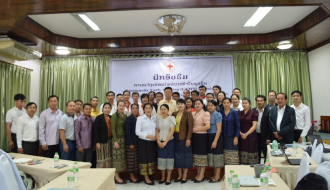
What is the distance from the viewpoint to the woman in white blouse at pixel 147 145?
397 centimetres

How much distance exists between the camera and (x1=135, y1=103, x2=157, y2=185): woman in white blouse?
13.0 feet

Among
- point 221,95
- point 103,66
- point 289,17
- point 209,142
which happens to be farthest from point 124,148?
point 289,17

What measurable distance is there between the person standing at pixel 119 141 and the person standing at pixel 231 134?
1.70 m

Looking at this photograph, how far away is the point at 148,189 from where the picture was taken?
3777 mm

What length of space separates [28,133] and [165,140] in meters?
2.17

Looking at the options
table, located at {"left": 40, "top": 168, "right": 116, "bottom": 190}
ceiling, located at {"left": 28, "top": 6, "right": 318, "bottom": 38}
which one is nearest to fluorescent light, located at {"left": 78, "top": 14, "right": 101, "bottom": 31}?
ceiling, located at {"left": 28, "top": 6, "right": 318, "bottom": 38}

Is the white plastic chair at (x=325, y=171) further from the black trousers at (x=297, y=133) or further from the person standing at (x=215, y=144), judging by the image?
the black trousers at (x=297, y=133)

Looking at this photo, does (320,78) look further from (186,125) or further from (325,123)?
(186,125)

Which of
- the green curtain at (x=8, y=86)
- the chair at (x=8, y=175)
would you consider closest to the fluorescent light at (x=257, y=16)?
the chair at (x=8, y=175)

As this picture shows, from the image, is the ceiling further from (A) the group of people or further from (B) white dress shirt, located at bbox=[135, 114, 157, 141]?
(B) white dress shirt, located at bbox=[135, 114, 157, 141]

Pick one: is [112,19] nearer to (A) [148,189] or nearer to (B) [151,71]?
(B) [151,71]

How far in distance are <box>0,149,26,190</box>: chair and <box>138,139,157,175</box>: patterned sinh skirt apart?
217cm

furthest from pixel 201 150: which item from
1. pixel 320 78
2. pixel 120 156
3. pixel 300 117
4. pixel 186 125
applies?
pixel 320 78

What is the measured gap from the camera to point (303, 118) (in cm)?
407
